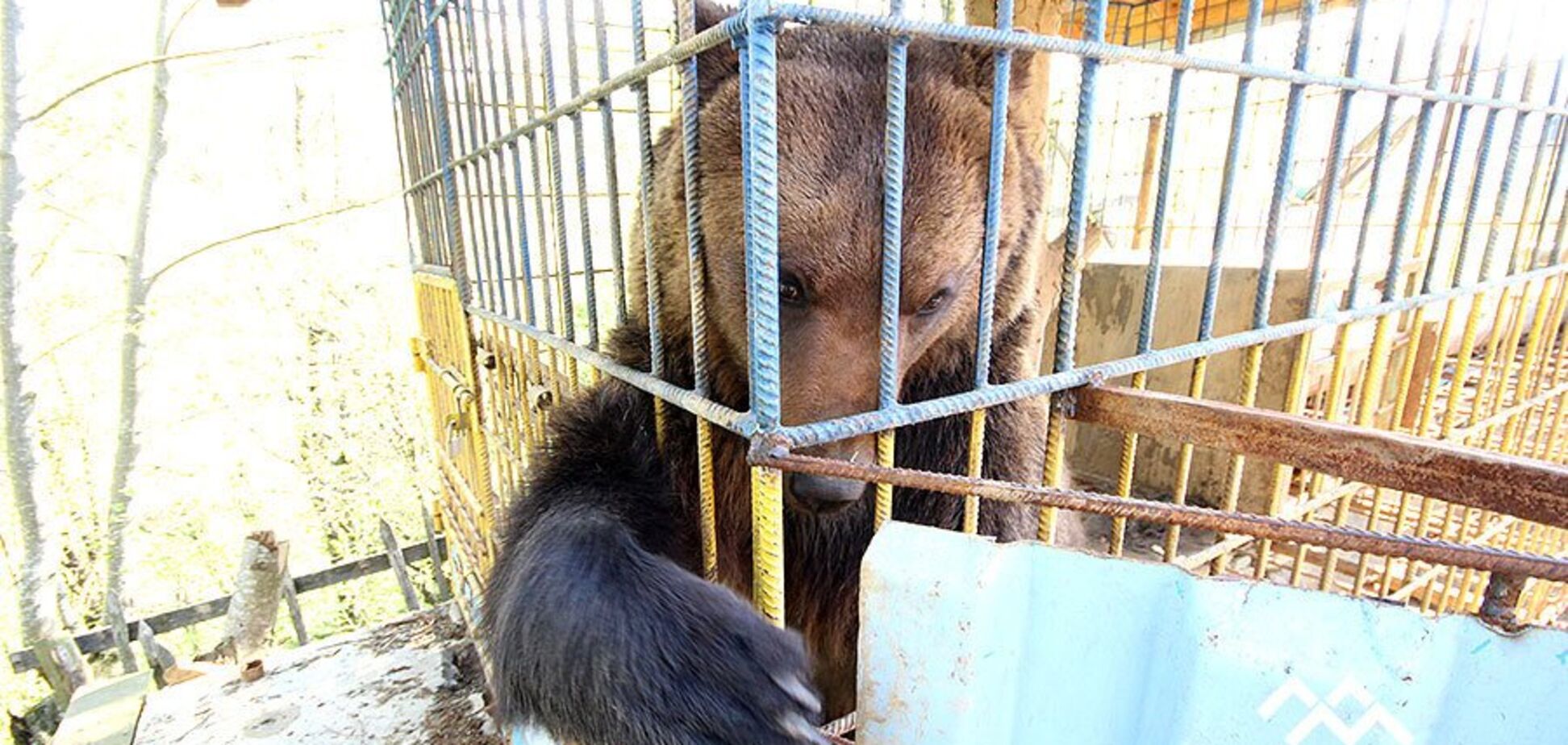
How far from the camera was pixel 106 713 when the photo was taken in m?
3.73

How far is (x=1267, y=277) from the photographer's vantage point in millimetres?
1801

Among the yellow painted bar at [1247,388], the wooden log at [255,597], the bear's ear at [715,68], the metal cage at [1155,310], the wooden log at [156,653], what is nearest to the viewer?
the metal cage at [1155,310]

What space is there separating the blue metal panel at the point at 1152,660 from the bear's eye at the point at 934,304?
905 mm

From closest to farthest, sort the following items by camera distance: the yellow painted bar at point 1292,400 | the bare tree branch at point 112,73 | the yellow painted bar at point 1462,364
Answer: the yellow painted bar at point 1292,400
the yellow painted bar at point 1462,364
the bare tree branch at point 112,73

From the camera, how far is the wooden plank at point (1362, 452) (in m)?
1.14

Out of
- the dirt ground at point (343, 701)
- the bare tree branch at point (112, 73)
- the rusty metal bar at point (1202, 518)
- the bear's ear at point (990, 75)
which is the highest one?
the bare tree branch at point (112, 73)

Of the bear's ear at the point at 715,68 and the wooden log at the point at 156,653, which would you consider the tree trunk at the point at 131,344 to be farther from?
the bear's ear at the point at 715,68

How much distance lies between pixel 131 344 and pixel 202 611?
7.21 m

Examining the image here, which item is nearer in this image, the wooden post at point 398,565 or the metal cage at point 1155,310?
the metal cage at point 1155,310

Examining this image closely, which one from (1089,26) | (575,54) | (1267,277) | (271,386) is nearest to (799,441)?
(1089,26)

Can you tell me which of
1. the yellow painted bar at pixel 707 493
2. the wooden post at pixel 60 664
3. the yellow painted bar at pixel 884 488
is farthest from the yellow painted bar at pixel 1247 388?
the wooden post at pixel 60 664

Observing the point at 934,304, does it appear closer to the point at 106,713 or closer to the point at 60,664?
the point at 106,713

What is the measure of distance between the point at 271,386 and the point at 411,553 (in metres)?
8.84

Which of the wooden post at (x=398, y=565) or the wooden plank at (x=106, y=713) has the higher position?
the wooden plank at (x=106, y=713)
